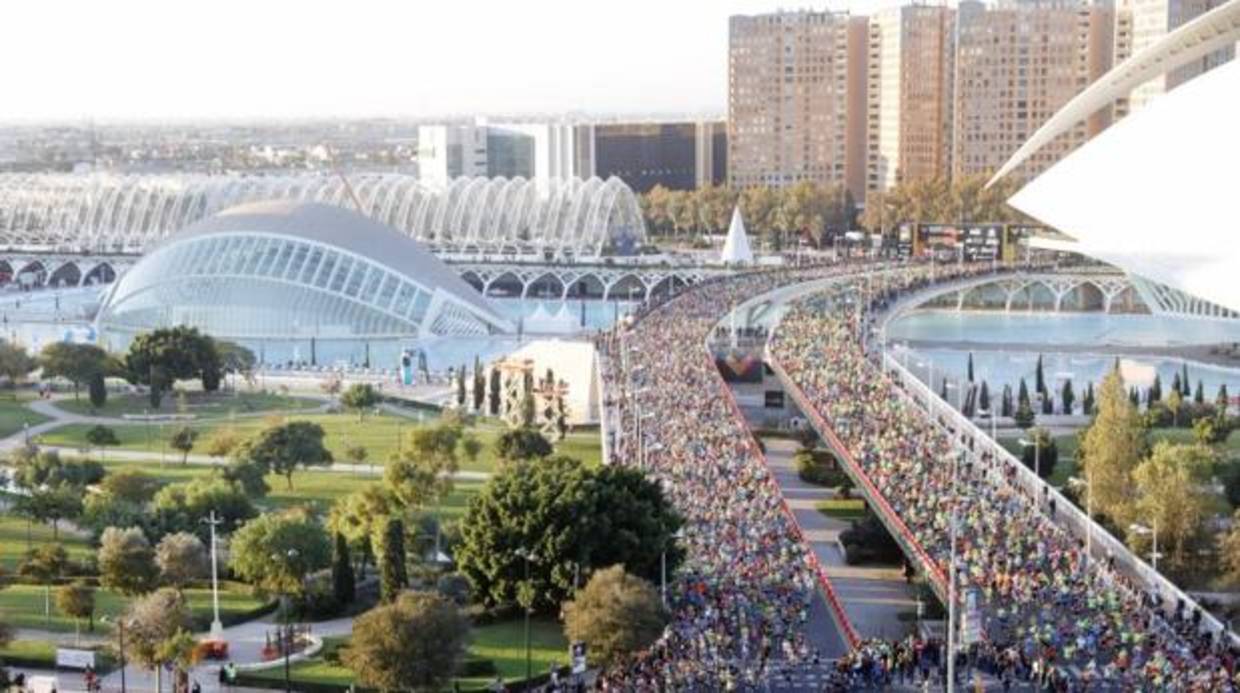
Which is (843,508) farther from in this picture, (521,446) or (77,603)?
(77,603)

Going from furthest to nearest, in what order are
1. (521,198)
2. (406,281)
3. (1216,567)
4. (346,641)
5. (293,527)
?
1. (521,198)
2. (406,281)
3. (1216,567)
4. (293,527)
5. (346,641)

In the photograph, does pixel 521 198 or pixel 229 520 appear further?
pixel 521 198

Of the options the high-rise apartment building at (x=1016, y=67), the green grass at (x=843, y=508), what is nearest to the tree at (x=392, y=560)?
the green grass at (x=843, y=508)

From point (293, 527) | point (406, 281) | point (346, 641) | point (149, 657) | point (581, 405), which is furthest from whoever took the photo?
point (406, 281)

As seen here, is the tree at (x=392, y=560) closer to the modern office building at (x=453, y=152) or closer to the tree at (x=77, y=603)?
the tree at (x=77, y=603)

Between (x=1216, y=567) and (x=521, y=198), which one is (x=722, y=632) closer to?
(x=1216, y=567)

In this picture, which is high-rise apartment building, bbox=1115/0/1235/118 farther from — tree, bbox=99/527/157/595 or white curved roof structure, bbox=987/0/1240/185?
tree, bbox=99/527/157/595

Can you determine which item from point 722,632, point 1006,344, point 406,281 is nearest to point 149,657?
point 722,632
